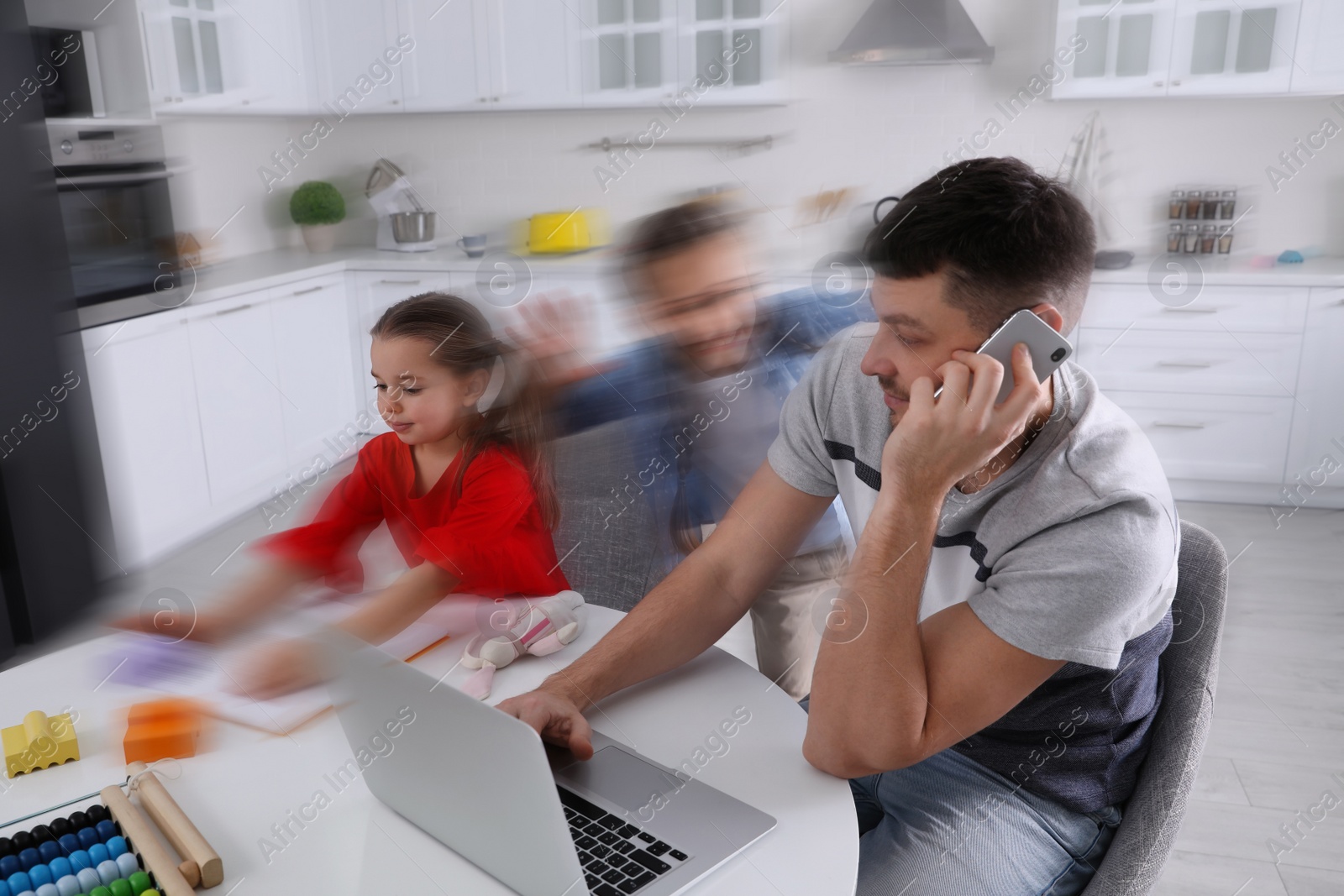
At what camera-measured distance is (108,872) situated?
39 cm

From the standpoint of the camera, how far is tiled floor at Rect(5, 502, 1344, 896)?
928 mm

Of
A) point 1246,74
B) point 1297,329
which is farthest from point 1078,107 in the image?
point 1297,329

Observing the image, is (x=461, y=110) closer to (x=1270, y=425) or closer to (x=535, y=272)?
(x=535, y=272)

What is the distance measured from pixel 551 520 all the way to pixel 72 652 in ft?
1.21

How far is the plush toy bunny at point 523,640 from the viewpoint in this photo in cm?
59

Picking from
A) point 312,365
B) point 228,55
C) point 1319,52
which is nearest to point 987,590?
point 312,365

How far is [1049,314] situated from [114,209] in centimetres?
132

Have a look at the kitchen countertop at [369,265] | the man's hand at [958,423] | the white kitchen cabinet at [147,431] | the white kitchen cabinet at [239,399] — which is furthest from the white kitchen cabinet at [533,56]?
the white kitchen cabinet at [147,431]

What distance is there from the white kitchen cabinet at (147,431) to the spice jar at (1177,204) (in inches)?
68.7

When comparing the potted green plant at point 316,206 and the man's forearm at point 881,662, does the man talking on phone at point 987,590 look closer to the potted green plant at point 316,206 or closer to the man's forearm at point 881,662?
the man's forearm at point 881,662

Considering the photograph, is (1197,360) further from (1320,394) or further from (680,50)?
(680,50)

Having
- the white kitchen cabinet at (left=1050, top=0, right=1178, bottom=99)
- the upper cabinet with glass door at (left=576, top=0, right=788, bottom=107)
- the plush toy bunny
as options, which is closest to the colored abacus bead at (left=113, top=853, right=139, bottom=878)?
the plush toy bunny

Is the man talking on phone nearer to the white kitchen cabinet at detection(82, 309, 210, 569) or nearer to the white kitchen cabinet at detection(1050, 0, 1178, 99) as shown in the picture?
the white kitchen cabinet at detection(82, 309, 210, 569)

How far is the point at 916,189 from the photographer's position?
515 mm
